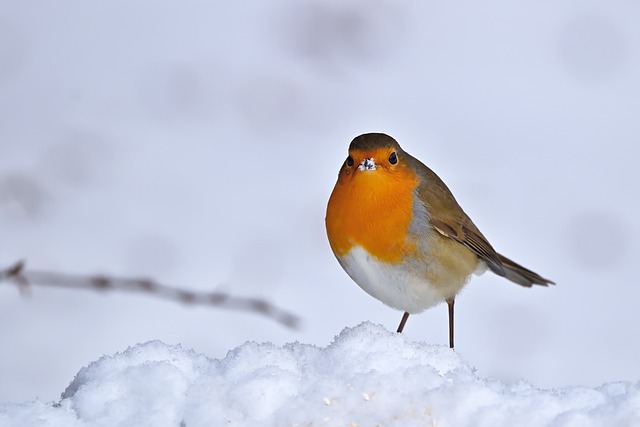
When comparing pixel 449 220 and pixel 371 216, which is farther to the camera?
pixel 449 220

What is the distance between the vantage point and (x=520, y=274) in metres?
3.22

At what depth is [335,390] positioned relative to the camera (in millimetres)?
1447

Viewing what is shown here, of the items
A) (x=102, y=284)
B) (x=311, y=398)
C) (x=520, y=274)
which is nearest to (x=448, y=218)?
(x=520, y=274)

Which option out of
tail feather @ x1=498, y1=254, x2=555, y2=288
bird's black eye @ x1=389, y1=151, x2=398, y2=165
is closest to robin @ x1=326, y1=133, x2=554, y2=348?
bird's black eye @ x1=389, y1=151, x2=398, y2=165

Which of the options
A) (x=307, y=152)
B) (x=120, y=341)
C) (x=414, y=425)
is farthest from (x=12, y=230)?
(x=414, y=425)

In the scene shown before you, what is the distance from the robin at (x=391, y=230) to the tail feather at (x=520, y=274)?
439 millimetres

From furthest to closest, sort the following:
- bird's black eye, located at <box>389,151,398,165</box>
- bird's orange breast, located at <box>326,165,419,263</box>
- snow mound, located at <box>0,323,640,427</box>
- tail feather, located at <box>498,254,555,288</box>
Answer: tail feather, located at <box>498,254,555,288</box> < bird's black eye, located at <box>389,151,398,165</box> < bird's orange breast, located at <box>326,165,419,263</box> < snow mound, located at <box>0,323,640,427</box>

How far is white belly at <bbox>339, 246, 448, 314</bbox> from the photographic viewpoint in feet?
8.29

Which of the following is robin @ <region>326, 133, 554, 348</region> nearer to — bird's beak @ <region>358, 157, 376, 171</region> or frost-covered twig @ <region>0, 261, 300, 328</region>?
bird's beak @ <region>358, 157, 376, 171</region>

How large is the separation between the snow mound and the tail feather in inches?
65.0

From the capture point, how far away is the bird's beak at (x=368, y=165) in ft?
8.39

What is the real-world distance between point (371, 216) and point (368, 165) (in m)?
0.14

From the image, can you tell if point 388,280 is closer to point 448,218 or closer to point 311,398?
point 448,218

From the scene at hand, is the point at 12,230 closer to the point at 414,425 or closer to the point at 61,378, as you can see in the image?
the point at 61,378
